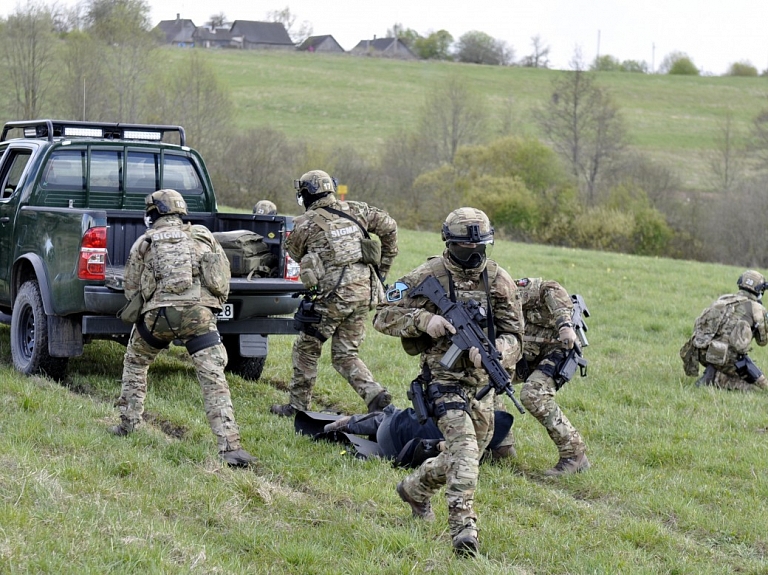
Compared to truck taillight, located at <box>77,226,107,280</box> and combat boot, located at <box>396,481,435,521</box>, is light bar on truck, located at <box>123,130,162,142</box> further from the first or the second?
combat boot, located at <box>396,481,435,521</box>

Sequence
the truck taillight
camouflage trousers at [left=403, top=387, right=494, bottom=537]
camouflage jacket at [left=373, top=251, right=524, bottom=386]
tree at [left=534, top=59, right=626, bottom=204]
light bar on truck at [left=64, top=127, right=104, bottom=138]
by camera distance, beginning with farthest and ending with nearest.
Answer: tree at [left=534, top=59, right=626, bottom=204], light bar on truck at [left=64, top=127, right=104, bottom=138], the truck taillight, camouflage jacket at [left=373, top=251, right=524, bottom=386], camouflage trousers at [left=403, top=387, right=494, bottom=537]

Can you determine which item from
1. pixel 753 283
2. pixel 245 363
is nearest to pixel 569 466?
pixel 245 363

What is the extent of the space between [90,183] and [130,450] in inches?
134

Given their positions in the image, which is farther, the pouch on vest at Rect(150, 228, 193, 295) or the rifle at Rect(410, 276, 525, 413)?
the pouch on vest at Rect(150, 228, 193, 295)

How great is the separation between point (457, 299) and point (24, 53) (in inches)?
1144

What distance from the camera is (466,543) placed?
4.79 m

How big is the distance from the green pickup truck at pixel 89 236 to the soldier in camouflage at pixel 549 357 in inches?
81.1

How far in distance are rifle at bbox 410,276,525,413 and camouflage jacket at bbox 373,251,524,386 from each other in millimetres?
92

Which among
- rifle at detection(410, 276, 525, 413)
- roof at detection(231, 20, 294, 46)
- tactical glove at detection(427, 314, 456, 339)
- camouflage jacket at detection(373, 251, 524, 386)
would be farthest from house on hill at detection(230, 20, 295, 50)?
tactical glove at detection(427, 314, 456, 339)

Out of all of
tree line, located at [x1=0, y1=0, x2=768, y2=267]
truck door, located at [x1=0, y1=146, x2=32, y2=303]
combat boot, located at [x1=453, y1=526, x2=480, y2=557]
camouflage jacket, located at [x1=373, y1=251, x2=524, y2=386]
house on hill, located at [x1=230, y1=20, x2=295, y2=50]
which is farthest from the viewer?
house on hill, located at [x1=230, y1=20, x2=295, y2=50]

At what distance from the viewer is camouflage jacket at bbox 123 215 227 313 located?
6.28 meters

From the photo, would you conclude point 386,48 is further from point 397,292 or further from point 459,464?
point 459,464

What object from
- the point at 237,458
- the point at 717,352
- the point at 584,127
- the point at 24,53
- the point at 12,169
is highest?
the point at 24,53

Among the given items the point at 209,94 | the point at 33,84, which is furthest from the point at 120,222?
A: the point at 209,94
